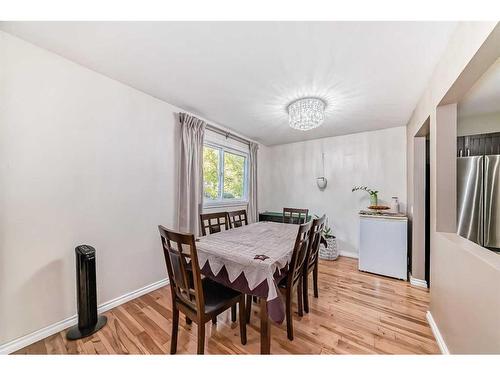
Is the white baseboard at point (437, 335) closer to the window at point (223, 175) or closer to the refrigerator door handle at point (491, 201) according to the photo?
the refrigerator door handle at point (491, 201)

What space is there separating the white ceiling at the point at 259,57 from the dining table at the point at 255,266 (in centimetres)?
155

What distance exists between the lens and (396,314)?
72.4 inches

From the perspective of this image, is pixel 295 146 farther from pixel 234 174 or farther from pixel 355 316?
pixel 355 316

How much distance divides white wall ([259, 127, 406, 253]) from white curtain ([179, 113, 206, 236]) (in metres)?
1.90

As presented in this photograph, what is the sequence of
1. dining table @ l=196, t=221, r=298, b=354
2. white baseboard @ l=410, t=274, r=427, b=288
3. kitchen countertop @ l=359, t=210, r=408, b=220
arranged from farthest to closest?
1. kitchen countertop @ l=359, t=210, r=408, b=220
2. white baseboard @ l=410, t=274, r=427, b=288
3. dining table @ l=196, t=221, r=298, b=354

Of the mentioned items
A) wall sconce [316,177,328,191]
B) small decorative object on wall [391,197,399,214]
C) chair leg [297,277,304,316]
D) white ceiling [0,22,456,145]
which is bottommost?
chair leg [297,277,304,316]

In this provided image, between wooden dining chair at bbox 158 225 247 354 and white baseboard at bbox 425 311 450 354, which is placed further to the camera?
white baseboard at bbox 425 311 450 354

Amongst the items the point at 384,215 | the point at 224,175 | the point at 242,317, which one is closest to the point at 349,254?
the point at 384,215

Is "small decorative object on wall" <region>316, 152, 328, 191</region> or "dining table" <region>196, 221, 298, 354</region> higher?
"small decorative object on wall" <region>316, 152, 328, 191</region>

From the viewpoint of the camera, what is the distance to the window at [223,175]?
309 cm

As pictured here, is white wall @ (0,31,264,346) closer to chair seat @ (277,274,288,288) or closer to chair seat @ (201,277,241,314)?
chair seat @ (201,277,241,314)

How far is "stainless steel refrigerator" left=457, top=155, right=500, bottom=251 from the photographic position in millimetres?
1928

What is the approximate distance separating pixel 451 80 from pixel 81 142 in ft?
9.62

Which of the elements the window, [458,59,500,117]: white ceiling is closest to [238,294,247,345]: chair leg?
the window
